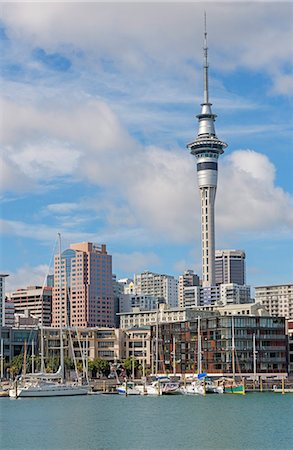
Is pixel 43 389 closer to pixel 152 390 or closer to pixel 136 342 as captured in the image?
pixel 152 390

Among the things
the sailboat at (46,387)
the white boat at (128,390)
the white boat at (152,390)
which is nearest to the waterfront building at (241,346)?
the white boat at (128,390)

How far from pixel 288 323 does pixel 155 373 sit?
86.6 feet

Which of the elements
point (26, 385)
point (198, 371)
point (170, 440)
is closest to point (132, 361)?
point (198, 371)

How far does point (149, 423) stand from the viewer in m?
77.9

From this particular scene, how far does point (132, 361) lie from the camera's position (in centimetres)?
16588

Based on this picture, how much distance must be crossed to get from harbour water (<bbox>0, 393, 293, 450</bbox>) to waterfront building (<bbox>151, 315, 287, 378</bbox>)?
27.3 m

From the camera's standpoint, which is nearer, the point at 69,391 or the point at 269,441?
the point at 269,441

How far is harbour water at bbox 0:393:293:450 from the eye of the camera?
64.0 meters

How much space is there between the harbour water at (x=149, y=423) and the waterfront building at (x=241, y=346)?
2732 centimetres

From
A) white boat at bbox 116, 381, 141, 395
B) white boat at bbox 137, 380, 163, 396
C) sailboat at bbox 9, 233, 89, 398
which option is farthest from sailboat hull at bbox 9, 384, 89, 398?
white boat at bbox 137, 380, 163, 396

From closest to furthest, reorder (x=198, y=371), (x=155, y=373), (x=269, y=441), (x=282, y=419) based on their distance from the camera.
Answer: (x=269, y=441) < (x=282, y=419) < (x=198, y=371) < (x=155, y=373)

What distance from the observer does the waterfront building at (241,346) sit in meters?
139

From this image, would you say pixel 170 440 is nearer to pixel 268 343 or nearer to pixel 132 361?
pixel 268 343

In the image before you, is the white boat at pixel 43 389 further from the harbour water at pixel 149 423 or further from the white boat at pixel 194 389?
the white boat at pixel 194 389
